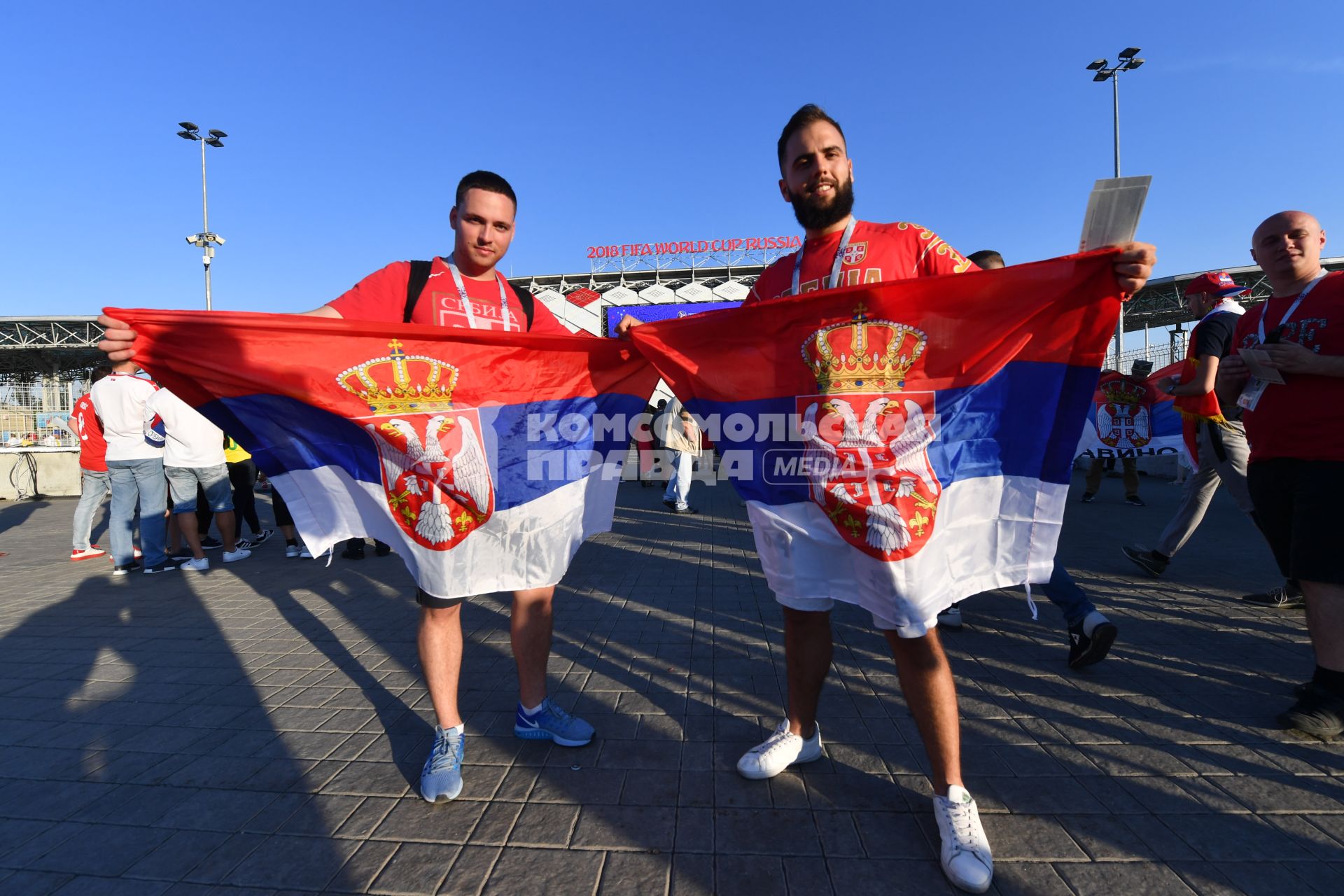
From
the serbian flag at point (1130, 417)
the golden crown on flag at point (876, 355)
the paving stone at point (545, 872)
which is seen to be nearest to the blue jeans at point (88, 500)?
the paving stone at point (545, 872)

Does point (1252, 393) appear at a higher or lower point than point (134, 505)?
higher

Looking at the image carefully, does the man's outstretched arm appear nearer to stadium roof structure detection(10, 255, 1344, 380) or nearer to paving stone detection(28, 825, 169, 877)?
paving stone detection(28, 825, 169, 877)

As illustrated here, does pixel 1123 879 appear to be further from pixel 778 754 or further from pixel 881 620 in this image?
pixel 778 754

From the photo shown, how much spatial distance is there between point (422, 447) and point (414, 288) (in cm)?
68

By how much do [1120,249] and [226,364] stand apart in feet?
10.6

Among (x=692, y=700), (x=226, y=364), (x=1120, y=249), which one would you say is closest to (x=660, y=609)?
(x=692, y=700)

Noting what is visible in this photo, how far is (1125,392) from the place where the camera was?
916 centimetres

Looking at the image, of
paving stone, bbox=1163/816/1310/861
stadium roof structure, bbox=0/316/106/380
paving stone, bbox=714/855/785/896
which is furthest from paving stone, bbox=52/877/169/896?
stadium roof structure, bbox=0/316/106/380

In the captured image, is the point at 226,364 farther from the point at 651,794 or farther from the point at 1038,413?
the point at 1038,413

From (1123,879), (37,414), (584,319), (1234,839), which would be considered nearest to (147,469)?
(1123,879)

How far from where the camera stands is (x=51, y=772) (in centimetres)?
247

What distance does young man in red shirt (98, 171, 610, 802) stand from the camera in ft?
7.73

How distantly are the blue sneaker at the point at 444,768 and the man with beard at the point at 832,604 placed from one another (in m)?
1.08

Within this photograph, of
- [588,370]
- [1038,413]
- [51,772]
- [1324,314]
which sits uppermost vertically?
[1324,314]
